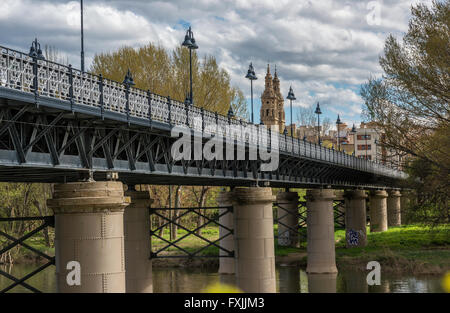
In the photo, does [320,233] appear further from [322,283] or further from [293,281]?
[322,283]

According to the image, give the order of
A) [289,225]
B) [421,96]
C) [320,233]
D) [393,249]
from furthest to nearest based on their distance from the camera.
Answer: [289,225], [393,249], [320,233], [421,96]

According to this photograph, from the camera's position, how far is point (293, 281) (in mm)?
46719

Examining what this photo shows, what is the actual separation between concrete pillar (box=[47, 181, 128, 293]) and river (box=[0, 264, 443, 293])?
71.8 ft

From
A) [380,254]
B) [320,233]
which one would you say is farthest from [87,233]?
[380,254]

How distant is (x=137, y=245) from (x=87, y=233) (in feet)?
43.3

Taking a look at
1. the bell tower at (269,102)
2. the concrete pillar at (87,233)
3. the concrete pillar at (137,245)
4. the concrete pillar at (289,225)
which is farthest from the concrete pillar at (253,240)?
the bell tower at (269,102)

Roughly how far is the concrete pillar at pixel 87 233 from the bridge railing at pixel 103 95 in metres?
2.74

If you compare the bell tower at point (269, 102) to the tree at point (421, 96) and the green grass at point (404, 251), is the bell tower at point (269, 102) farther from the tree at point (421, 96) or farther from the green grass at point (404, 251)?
the tree at point (421, 96)

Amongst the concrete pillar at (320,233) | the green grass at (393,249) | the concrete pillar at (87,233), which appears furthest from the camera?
the green grass at (393,249)

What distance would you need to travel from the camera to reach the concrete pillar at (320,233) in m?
50.4

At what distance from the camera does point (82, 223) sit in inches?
797

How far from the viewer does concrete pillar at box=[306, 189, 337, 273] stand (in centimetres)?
5041

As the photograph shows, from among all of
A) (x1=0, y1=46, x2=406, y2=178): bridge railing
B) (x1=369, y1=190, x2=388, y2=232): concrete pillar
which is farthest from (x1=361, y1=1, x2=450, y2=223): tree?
(x1=369, y1=190, x2=388, y2=232): concrete pillar
